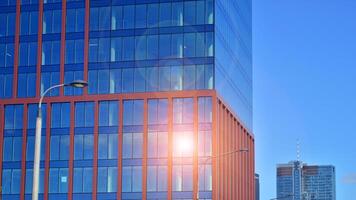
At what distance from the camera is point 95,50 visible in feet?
277

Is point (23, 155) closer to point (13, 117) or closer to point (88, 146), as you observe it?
point (13, 117)

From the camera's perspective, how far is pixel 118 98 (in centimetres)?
8200

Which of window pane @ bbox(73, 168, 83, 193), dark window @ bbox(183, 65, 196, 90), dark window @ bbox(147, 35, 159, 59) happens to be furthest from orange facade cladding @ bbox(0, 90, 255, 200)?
dark window @ bbox(147, 35, 159, 59)

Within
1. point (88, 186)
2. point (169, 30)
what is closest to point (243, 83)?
point (169, 30)

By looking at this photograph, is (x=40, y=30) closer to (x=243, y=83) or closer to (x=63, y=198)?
(x=63, y=198)

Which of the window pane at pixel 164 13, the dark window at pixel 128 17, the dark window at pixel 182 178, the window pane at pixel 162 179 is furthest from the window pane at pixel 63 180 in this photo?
the window pane at pixel 164 13

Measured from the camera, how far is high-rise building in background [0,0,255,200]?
79562mm

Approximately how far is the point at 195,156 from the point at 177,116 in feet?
15.2

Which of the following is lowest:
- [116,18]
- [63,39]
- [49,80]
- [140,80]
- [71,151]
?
[71,151]

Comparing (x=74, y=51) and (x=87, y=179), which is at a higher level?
(x=74, y=51)

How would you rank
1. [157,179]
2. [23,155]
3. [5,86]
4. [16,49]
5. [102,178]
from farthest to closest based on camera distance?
[16,49]
[5,86]
[23,155]
[102,178]
[157,179]

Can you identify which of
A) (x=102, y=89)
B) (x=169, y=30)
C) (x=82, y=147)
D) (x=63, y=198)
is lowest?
(x=63, y=198)

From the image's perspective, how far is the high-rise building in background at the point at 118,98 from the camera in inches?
3132

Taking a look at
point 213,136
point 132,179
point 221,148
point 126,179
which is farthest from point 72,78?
point 221,148
